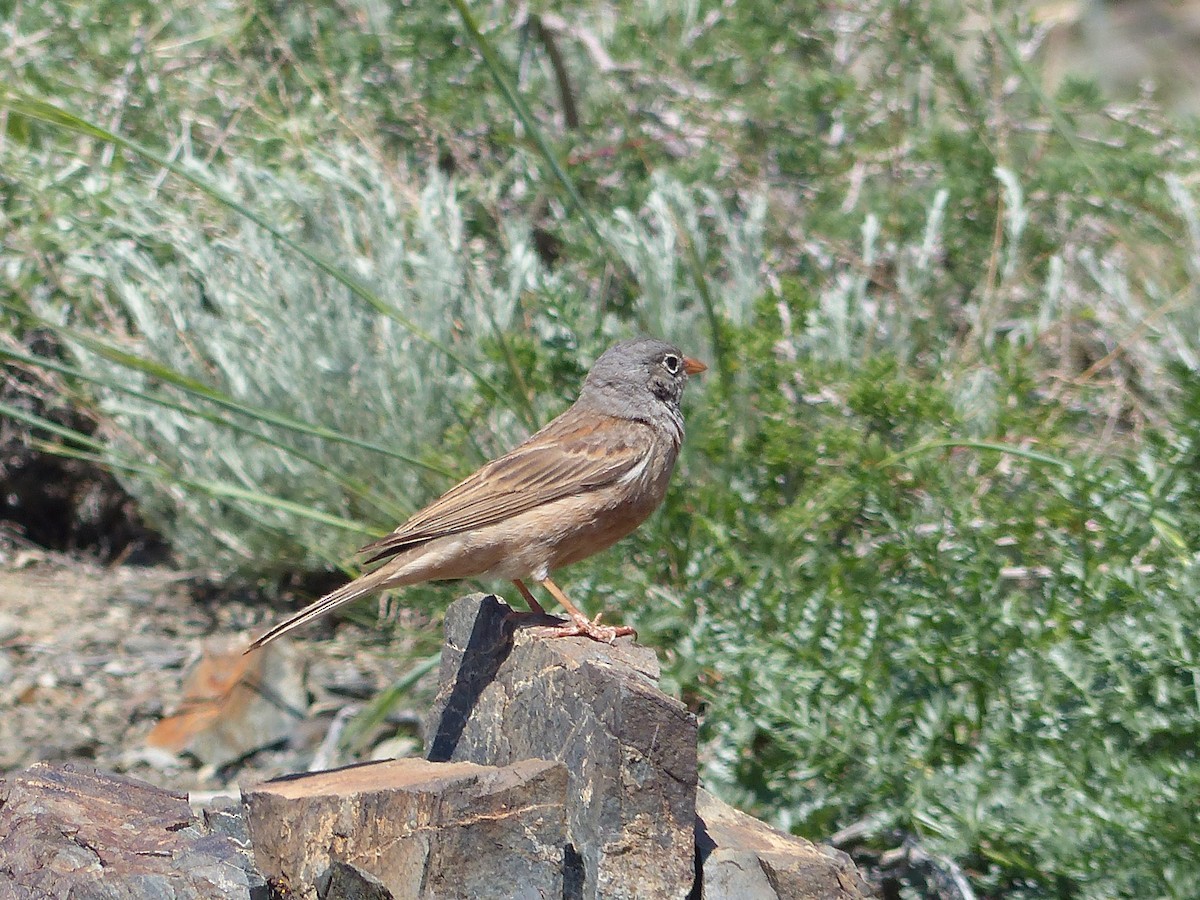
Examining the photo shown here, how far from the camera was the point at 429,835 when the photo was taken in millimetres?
3348

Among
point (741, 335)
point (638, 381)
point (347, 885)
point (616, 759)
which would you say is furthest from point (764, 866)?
point (741, 335)

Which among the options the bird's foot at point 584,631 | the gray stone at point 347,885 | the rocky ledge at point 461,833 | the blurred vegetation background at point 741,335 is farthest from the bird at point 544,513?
the gray stone at point 347,885

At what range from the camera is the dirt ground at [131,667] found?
221 inches

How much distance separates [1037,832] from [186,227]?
470 centimetres

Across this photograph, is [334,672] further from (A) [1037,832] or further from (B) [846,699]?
(A) [1037,832]

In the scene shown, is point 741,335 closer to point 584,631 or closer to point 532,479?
point 532,479

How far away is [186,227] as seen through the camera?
6.64 metres

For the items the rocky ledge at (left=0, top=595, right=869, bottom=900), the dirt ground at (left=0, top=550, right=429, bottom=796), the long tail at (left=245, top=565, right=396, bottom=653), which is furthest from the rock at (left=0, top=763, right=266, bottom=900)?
the dirt ground at (left=0, top=550, right=429, bottom=796)

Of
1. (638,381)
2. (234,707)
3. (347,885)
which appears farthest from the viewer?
(234,707)

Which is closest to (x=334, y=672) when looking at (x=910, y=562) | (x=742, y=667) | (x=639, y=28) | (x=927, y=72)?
(x=742, y=667)

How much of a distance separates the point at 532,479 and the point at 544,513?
161 millimetres

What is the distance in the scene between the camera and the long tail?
3.90 metres

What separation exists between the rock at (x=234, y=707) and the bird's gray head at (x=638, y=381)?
75.4 inches

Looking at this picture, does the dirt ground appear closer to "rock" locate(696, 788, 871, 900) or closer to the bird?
the bird
